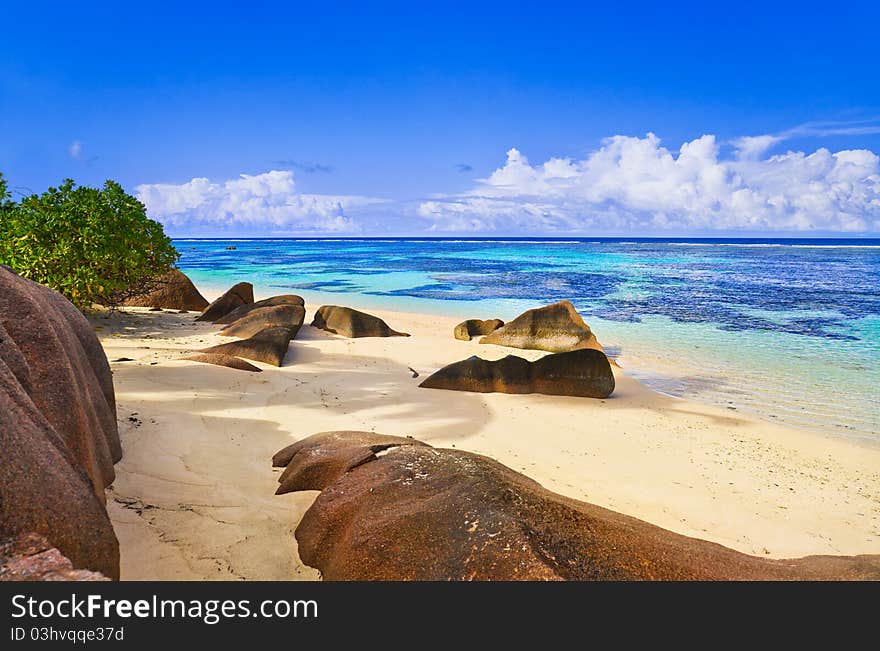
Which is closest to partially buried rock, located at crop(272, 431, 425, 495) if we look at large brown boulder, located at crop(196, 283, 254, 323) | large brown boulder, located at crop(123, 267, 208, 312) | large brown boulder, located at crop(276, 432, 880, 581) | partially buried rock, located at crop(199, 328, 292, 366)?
large brown boulder, located at crop(276, 432, 880, 581)

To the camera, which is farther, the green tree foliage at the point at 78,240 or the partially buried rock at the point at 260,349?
the green tree foliage at the point at 78,240

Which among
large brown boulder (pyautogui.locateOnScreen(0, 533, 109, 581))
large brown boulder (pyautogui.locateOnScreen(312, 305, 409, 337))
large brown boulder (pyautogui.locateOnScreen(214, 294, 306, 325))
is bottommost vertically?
large brown boulder (pyautogui.locateOnScreen(312, 305, 409, 337))

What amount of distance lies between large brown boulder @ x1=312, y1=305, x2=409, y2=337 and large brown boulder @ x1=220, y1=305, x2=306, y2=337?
4.36 feet

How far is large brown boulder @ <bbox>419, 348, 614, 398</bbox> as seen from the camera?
9.62 meters

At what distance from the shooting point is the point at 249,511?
4359mm

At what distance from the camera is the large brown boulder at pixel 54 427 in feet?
7.93

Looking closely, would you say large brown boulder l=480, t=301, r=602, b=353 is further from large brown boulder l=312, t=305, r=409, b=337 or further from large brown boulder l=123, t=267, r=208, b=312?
large brown boulder l=123, t=267, r=208, b=312

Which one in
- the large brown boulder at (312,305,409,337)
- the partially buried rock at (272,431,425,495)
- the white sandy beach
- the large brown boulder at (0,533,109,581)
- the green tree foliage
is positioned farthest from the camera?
the large brown boulder at (312,305,409,337)

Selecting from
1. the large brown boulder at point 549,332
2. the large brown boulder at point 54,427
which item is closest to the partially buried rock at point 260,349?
the large brown boulder at point 54,427

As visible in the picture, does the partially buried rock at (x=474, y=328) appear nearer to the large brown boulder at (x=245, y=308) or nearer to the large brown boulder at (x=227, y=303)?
the large brown boulder at (x=245, y=308)

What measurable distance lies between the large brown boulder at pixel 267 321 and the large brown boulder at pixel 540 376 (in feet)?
18.3

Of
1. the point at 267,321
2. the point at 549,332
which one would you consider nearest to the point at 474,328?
the point at 549,332

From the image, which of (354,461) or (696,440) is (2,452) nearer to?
(354,461)
